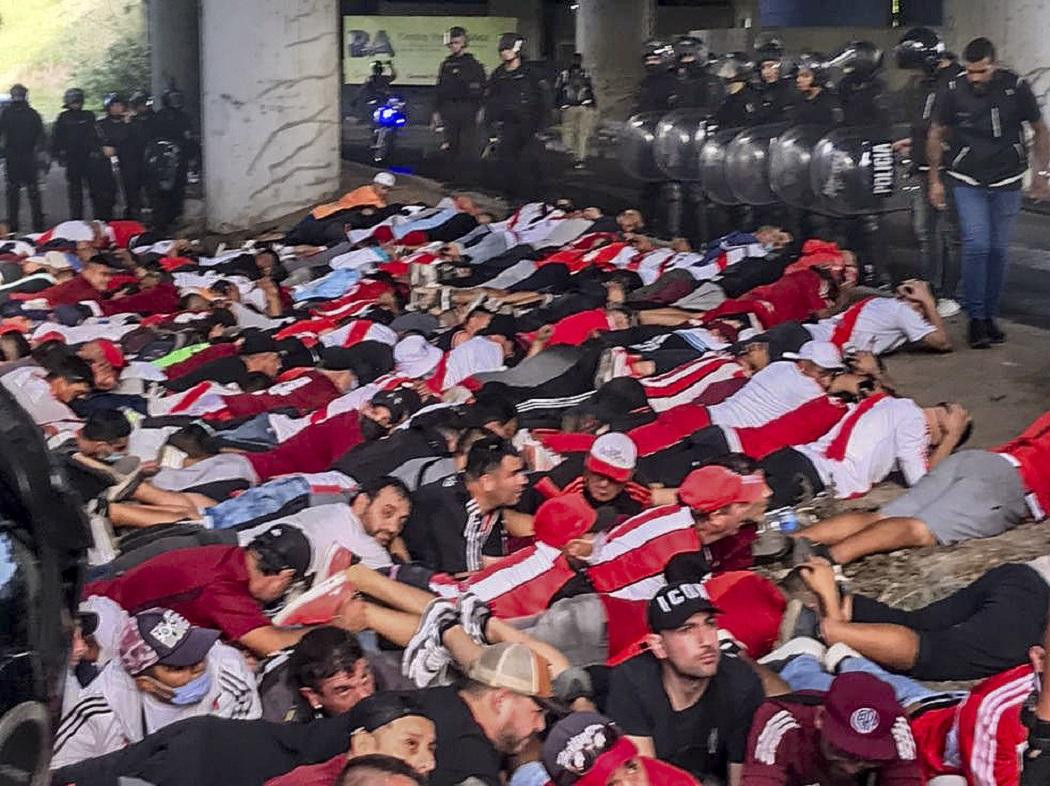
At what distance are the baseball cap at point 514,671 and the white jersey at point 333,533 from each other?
1.45 metres

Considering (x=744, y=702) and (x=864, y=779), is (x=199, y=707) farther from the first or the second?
(x=864, y=779)

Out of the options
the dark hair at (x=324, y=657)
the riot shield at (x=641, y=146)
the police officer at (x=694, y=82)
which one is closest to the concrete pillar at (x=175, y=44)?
the police officer at (x=694, y=82)

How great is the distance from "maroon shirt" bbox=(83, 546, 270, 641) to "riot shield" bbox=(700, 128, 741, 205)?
8486 millimetres

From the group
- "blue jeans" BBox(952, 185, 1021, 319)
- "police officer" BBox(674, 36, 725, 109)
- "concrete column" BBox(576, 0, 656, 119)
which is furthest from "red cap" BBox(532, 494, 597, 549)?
"concrete column" BBox(576, 0, 656, 119)

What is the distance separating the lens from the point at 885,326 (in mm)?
9359

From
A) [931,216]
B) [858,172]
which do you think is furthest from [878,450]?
[858,172]

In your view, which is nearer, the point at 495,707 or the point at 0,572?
the point at 0,572

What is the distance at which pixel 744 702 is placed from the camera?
4684mm

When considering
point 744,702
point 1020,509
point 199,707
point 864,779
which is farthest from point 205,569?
point 1020,509

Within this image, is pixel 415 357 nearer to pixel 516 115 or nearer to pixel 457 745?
pixel 457 745

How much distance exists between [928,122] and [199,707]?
6.73 metres

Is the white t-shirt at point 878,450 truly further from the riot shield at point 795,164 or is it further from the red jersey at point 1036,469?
the riot shield at point 795,164

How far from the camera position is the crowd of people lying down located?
4398 millimetres

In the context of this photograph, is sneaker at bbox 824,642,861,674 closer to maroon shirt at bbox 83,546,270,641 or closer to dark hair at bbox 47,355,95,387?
maroon shirt at bbox 83,546,270,641
